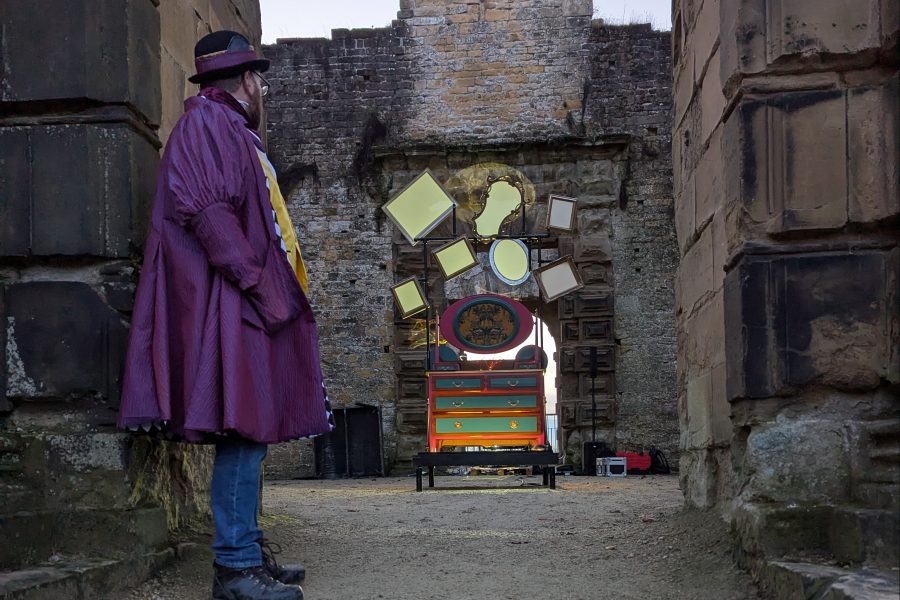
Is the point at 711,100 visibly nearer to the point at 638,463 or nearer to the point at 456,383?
the point at 456,383

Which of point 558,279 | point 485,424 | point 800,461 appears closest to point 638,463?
point 558,279

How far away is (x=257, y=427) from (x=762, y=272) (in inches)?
54.7

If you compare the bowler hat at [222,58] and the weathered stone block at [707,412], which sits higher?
the bowler hat at [222,58]

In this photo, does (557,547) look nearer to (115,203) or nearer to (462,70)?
(115,203)

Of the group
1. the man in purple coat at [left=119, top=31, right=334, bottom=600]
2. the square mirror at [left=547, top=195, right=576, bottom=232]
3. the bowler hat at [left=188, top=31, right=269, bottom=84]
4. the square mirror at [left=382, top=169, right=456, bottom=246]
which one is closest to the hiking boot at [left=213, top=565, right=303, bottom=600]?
the man in purple coat at [left=119, top=31, right=334, bottom=600]

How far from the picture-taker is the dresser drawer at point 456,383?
9.11 meters

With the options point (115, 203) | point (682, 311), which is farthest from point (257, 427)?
point (682, 311)

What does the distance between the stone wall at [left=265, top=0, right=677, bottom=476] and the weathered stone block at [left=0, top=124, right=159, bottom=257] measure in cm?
967

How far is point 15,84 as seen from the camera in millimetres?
2941

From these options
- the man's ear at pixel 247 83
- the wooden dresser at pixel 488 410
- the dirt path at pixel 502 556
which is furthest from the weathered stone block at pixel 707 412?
the wooden dresser at pixel 488 410

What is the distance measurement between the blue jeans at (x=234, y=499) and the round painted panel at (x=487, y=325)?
622 cm

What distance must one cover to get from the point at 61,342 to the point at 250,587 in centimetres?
91

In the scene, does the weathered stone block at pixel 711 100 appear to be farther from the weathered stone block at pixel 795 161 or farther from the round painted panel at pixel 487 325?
the round painted panel at pixel 487 325

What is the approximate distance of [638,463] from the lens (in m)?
11.8
